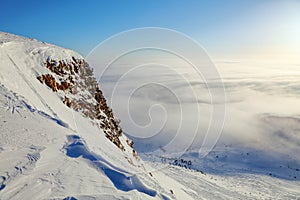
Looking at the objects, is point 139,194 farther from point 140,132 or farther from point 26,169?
point 140,132

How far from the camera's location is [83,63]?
28.1 m

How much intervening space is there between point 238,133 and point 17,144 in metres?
189

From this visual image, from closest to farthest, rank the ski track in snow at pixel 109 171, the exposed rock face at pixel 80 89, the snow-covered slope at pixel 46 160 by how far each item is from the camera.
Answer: the snow-covered slope at pixel 46 160 → the ski track in snow at pixel 109 171 → the exposed rock face at pixel 80 89

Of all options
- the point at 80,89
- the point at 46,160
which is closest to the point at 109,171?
the point at 46,160

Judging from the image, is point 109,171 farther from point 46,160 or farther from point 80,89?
point 80,89

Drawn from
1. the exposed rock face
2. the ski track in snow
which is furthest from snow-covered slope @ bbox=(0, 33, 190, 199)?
the exposed rock face

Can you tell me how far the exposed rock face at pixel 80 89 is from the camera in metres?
19.6

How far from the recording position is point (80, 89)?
23.6 m

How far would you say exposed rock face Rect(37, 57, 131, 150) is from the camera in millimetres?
19625

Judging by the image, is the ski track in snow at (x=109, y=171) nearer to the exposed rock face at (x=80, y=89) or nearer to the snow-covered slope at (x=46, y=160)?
the snow-covered slope at (x=46, y=160)

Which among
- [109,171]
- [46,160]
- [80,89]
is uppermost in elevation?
[80,89]

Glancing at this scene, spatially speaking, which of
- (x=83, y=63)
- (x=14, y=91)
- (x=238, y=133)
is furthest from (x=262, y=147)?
(x=14, y=91)

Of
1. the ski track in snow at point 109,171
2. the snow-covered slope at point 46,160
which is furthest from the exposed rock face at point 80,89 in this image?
the ski track in snow at point 109,171

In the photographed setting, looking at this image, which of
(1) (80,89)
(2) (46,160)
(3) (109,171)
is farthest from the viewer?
(1) (80,89)
